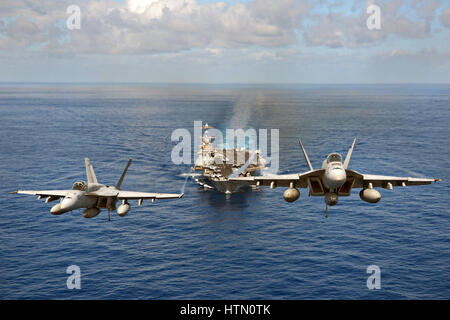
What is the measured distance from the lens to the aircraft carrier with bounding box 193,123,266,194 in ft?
477

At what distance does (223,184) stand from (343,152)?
65401mm

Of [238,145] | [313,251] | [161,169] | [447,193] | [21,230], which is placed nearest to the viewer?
[313,251]

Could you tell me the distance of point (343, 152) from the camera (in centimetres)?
18350

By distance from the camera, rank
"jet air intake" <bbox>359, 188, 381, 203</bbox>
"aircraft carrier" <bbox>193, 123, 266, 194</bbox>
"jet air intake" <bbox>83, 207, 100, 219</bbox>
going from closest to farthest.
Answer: "jet air intake" <bbox>359, 188, 381, 203</bbox>
"jet air intake" <bbox>83, 207, 100, 219</bbox>
"aircraft carrier" <bbox>193, 123, 266, 194</bbox>

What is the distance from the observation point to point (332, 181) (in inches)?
1663

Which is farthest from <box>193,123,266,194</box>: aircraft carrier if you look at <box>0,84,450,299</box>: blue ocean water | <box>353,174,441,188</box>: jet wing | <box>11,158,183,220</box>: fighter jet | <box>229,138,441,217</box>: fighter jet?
<box>353,174,441,188</box>: jet wing

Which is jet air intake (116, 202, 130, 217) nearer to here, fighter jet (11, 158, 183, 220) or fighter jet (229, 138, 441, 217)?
fighter jet (11, 158, 183, 220)

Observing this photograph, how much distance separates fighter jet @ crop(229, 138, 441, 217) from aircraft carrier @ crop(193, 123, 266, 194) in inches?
3732

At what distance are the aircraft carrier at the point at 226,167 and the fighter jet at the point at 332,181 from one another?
94.8 meters

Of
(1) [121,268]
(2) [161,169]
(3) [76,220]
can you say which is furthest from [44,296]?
(2) [161,169]

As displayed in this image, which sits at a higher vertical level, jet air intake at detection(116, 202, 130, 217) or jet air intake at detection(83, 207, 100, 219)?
jet air intake at detection(116, 202, 130, 217)

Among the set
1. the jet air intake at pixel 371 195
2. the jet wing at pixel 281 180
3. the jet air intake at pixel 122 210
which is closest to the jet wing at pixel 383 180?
the jet air intake at pixel 371 195
